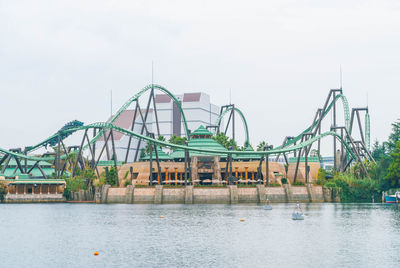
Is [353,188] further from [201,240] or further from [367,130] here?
[201,240]

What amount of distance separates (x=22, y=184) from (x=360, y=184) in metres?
71.0

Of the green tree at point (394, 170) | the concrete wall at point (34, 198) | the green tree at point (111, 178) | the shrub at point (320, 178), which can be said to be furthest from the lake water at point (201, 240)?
the concrete wall at point (34, 198)

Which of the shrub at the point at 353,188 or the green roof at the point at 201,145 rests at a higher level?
the green roof at the point at 201,145

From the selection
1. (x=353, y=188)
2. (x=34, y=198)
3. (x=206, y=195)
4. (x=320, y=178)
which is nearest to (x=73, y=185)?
(x=34, y=198)

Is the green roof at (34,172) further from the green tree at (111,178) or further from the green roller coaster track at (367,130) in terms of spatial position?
the green roller coaster track at (367,130)

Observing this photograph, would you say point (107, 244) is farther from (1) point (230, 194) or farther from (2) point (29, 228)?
(1) point (230, 194)

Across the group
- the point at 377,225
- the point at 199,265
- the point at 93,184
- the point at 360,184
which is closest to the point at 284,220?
the point at 377,225

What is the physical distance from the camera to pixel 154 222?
7731 cm

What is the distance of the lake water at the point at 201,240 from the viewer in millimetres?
46312

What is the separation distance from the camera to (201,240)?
192 ft

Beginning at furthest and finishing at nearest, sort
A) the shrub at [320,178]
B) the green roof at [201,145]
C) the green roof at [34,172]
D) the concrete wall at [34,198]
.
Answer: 1. the green roof at [34,172]
2. the green roof at [201,145]
3. the concrete wall at [34,198]
4. the shrub at [320,178]

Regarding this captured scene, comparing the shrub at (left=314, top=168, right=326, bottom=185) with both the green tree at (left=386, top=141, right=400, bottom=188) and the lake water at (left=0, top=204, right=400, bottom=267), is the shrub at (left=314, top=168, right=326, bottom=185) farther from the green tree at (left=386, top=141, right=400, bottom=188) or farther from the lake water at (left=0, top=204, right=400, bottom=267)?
the lake water at (left=0, top=204, right=400, bottom=267)

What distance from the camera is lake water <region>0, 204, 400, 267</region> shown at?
152ft

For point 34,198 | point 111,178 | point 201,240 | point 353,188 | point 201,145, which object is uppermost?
point 201,145
